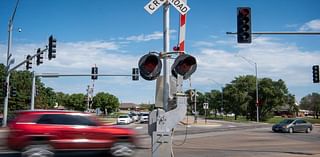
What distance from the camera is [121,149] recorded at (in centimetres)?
1330

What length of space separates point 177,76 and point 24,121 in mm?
6505

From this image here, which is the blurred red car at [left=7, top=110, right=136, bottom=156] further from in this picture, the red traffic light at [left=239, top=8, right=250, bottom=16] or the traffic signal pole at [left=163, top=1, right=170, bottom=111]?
the red traffic light at [left=239, top=8, right=250, bottom=16]

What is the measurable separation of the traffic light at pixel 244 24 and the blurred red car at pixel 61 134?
7.91m

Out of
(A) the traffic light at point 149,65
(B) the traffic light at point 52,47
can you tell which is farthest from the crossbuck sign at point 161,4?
(B) the traffic light at point 52,47

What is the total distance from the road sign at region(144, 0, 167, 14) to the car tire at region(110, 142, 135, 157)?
23.9 ft

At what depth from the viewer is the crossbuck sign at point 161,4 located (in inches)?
270

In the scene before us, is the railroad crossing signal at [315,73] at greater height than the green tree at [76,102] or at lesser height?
greater

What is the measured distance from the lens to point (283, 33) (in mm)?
19328

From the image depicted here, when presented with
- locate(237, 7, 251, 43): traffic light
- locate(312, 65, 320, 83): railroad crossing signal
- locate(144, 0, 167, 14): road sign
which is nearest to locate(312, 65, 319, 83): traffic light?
locate(312, 65, 320, 83): railroad crossing signal

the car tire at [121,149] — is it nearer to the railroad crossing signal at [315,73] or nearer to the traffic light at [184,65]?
the traffic light at [184,65]

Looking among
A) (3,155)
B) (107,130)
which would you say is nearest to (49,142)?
(107,130)

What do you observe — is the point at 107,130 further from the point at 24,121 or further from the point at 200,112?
the point at 200,112

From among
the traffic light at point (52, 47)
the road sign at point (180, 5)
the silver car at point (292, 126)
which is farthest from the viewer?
the silver car at point (292, 126)

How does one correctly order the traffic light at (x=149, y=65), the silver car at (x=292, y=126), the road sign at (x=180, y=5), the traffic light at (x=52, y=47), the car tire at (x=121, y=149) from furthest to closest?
the silver car at (x=292, y=126)
the traffic light at (x=52, y=47)
the car tire at (x=121, y=149)
the road sign at (x=180, y=5)
the traffic light at (x=149, y=65)
